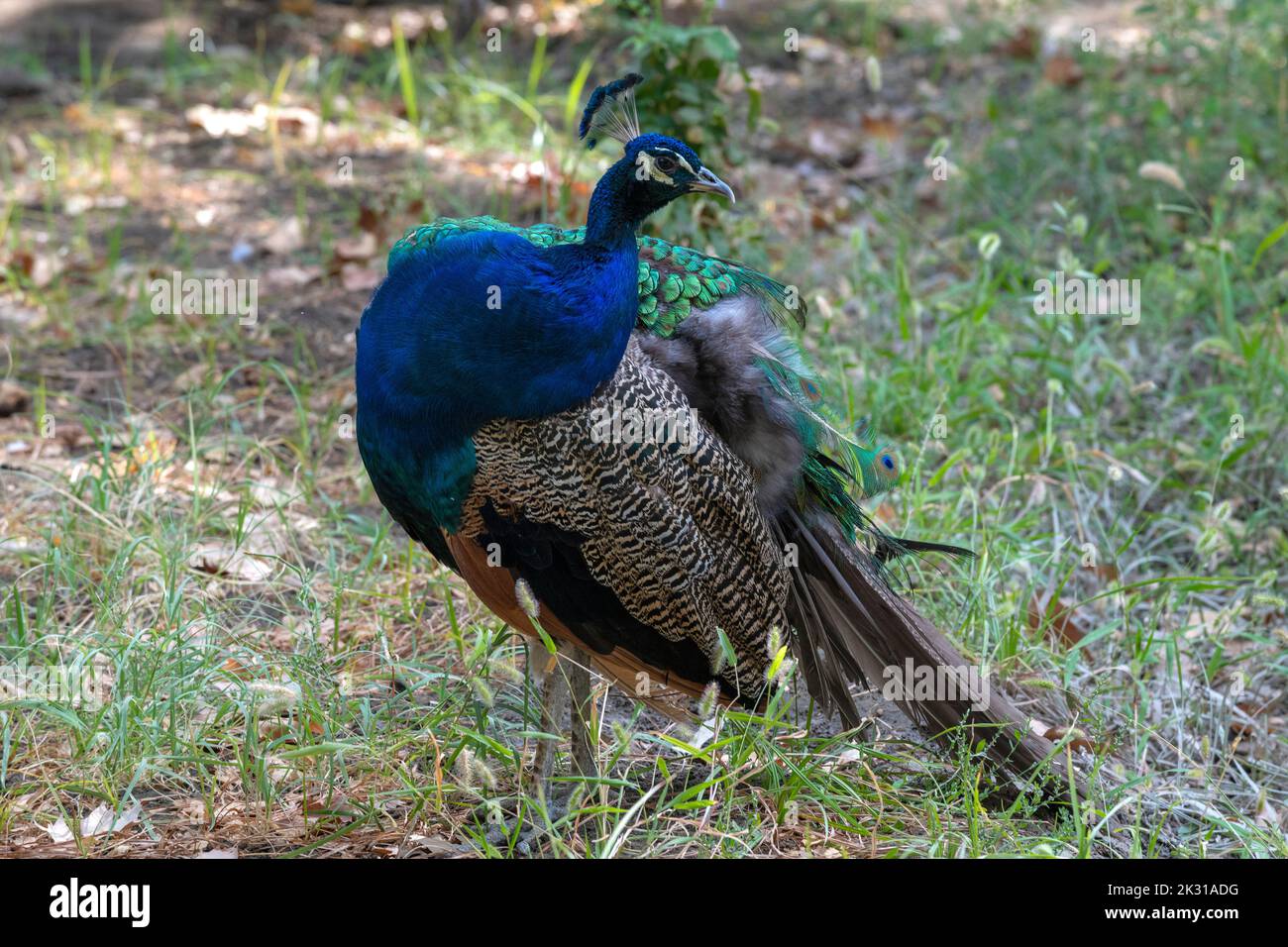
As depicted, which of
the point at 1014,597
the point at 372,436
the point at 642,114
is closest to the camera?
the point at 372,436

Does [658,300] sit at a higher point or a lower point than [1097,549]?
higher

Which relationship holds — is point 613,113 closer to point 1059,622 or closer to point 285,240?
point 1059,622

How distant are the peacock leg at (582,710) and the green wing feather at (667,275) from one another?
0.76 m

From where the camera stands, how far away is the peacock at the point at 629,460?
296 cm

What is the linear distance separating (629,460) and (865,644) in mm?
850

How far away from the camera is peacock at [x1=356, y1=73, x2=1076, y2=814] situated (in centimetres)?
296

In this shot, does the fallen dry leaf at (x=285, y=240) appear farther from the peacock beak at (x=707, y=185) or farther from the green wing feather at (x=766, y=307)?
the peacock beak at (x=707, y=185)

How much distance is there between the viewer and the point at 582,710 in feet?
10.6

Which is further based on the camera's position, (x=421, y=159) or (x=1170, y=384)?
(x=421, y=159)

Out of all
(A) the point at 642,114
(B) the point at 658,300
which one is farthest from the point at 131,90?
(B) the point at 658,300

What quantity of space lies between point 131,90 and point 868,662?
509cm

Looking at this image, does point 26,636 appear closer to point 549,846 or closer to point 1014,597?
point 549,846

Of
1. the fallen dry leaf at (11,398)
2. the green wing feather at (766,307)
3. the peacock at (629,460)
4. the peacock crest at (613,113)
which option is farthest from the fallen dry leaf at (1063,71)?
the fallen dry leaf at (11,398)

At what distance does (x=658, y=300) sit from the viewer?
330cm
